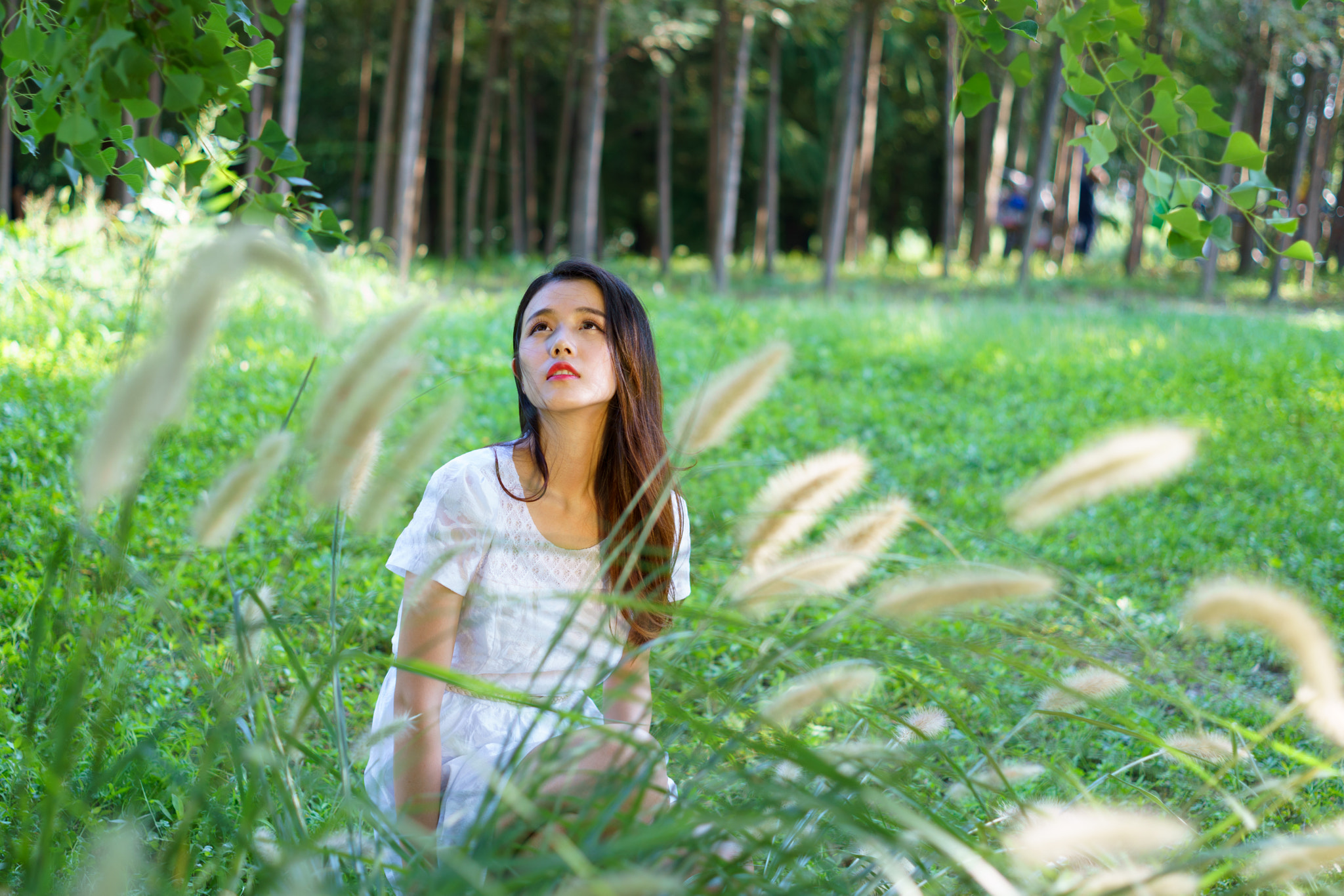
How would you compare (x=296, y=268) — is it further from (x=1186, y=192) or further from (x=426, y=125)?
(x=426, y=125)

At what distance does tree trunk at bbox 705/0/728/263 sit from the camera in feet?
47.3

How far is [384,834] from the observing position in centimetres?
102

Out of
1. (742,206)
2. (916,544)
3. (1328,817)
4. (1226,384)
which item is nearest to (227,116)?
(1328,817)

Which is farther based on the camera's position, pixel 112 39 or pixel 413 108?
pixel 413 108

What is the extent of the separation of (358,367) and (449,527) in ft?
2.67

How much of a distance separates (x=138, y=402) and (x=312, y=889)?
420 mm

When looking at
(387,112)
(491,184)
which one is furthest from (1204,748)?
(491,184)

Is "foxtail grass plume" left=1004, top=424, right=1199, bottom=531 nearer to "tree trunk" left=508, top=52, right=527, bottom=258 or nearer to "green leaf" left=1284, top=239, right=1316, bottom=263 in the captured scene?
"green leaf" left=1284, top=239, right=1316, bottom=263

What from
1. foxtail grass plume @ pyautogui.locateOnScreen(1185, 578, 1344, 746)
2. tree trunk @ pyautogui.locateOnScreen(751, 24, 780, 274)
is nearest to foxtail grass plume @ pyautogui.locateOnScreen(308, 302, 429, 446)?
foxtail grass plume @ pyautogui.locateOnScreen(1185, 578, 1344, 746)

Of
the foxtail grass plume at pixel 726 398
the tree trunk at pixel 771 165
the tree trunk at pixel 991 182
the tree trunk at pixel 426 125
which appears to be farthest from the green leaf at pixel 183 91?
the tree trunk at pixel 991 182

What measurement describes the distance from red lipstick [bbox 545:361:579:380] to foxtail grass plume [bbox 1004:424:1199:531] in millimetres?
1046

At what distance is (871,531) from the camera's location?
128cm

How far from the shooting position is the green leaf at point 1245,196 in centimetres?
155

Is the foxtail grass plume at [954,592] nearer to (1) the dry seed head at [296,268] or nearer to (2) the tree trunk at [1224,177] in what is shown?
(1) the dry seed head at [296,268]
